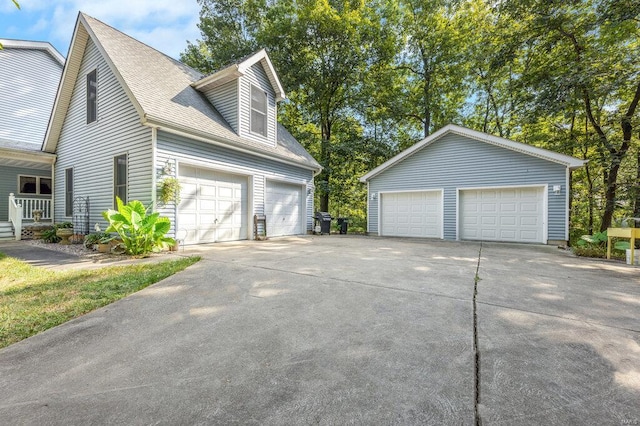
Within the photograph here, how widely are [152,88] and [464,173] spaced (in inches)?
410

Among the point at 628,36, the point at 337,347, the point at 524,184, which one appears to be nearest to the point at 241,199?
Answer: the point at 337,347

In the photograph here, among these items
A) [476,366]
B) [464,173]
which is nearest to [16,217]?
[476,366]

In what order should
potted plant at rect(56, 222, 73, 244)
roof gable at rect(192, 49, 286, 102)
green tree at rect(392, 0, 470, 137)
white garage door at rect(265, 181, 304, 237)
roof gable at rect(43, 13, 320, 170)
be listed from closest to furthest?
roof gable at rect(43, 13, 320, 170)
potted plant at rect(56, 222, 73, 244)
roof gable at rect(192, 49, 286, 102)
white garage door at rect(265, 181, 304, 237)
green tree at rect(392, 0, 470, 137)

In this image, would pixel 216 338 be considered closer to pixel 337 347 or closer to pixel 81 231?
pixel 337 347

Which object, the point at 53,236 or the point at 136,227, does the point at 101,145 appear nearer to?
the point at 53,236

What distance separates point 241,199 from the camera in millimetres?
8695

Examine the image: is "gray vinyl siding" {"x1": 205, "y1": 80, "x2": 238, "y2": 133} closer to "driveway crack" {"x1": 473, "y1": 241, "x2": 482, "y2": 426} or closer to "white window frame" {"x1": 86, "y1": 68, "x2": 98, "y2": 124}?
"white window frame" {"x1": 86, "y1": 68, "x2": 98, "y2": 124}

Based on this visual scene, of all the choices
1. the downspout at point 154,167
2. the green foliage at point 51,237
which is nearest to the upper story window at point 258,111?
the downspout at point 154,167

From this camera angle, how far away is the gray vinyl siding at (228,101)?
8539 millimetres

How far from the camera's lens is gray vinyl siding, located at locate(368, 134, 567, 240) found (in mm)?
8656

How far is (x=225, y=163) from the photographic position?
7.88 metres

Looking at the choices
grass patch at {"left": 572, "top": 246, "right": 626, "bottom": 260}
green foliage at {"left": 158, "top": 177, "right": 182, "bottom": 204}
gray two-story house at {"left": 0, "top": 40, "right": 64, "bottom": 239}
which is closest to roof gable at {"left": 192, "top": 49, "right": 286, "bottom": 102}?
green foliage at {"left": 158, "top": 177, "right": 182, "bottom": 204}

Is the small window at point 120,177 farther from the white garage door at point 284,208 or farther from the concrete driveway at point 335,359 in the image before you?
the concrete driveway at point 335,359

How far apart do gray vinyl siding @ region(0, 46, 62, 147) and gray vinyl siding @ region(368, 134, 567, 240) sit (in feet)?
49.8
